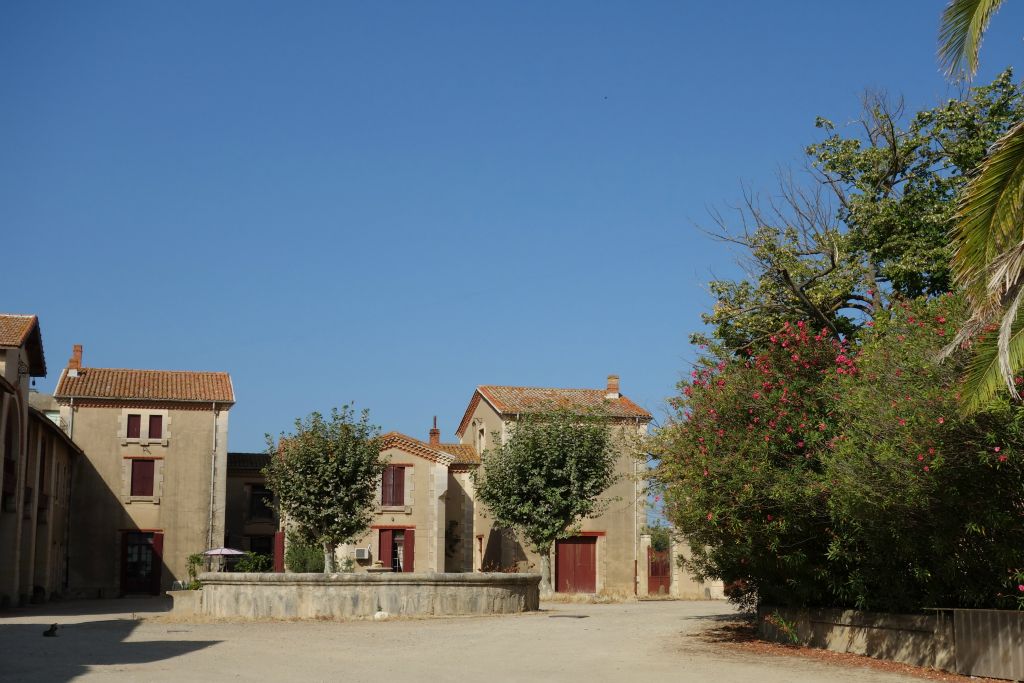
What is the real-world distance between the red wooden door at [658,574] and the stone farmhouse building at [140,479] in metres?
17.9

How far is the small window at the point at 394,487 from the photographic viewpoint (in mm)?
45688

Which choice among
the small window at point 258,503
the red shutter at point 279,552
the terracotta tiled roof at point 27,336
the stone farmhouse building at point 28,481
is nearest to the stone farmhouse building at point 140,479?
the stone farmhouse building at point 28,481

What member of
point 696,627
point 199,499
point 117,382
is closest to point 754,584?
point 696,627

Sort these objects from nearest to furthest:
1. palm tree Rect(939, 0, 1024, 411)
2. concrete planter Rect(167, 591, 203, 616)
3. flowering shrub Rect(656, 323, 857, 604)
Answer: palm tree Rect(939, 0, 1024, 411) → flowering shrub Rect(656, 323, 857, 604) → concrete planter Rect(167, 591, 203, 616)

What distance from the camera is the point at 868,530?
1512cm

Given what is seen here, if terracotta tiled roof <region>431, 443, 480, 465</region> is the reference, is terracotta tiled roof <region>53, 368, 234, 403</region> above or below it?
above

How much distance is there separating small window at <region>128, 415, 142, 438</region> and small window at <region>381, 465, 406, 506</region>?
10366mm

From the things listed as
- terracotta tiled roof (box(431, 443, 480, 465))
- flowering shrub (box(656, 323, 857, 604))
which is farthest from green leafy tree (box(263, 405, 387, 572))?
terracotta tiled roof (box(431, 443, 480, 465))

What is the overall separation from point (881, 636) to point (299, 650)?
9.26 m

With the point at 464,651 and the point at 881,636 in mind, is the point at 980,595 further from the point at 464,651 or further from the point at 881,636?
the point at 464,651

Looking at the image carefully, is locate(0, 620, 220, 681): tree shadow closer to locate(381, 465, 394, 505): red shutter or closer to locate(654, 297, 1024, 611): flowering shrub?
locate(654, 297, 1024, 611): flowering shrub

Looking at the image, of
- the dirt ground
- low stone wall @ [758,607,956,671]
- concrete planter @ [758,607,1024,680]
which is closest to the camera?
concrete planter @ [758,607,1024,680]

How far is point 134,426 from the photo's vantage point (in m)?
44.8

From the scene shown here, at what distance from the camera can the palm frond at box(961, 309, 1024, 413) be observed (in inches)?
441
